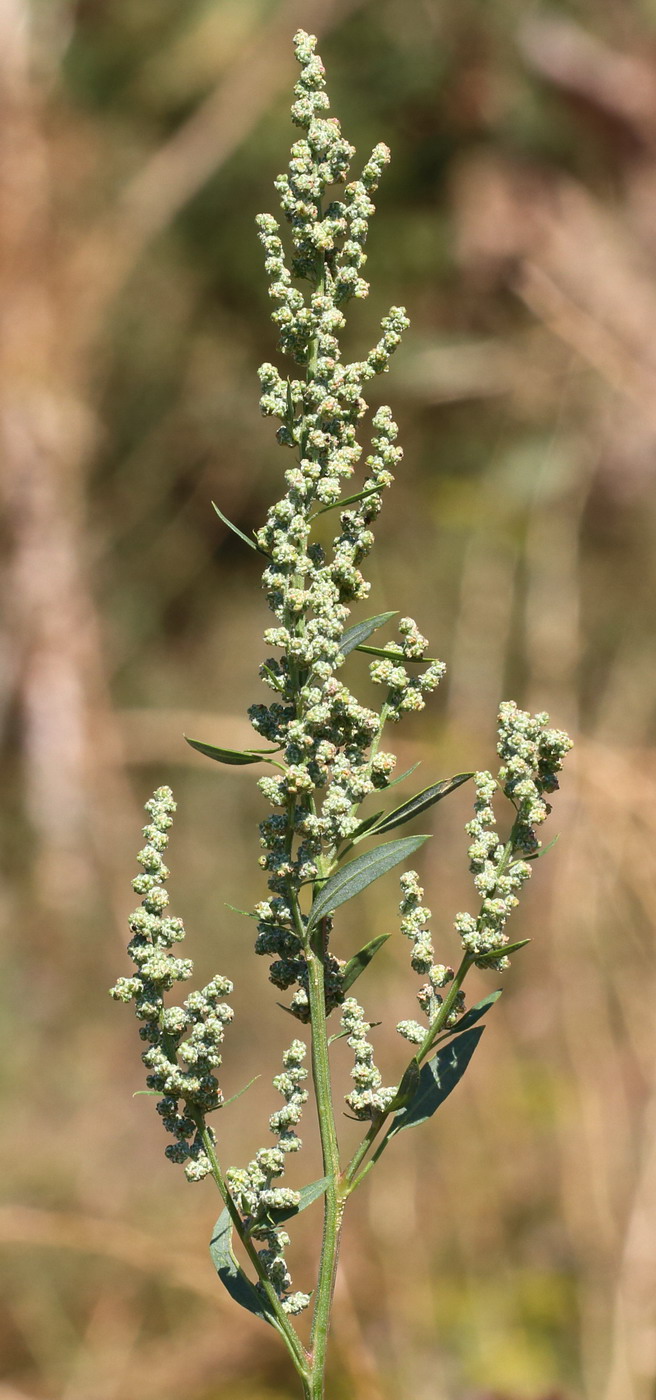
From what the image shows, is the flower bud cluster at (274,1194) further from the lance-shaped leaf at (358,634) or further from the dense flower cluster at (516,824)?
the lance-shaped leaf at (358,634)

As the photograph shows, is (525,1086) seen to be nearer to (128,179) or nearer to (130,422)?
(130,422)

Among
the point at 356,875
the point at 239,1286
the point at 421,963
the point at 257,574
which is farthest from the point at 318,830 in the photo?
the point at 257,574

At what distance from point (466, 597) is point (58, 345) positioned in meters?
3.25

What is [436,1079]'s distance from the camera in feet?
3.07

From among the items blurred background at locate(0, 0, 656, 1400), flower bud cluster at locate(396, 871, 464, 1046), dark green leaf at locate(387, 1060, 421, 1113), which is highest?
blurred background at locate(0, 0, 656, 1400)

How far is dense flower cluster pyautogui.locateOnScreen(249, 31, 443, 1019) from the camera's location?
2.92 feet

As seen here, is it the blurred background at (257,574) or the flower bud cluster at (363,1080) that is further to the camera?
the blurred background at (257,574)

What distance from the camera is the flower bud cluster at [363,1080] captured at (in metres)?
0.91

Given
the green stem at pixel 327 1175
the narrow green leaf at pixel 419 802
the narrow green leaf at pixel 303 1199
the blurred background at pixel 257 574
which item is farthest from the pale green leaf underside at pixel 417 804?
the blurred background at pixel 257 574

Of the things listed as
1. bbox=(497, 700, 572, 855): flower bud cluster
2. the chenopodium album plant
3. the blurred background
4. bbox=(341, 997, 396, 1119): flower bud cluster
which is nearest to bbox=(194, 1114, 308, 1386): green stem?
the chenopodium album plant

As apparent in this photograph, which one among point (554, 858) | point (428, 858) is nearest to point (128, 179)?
point (428, 858)

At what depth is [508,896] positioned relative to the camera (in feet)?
2.96

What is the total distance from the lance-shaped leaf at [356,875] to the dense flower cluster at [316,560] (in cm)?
2

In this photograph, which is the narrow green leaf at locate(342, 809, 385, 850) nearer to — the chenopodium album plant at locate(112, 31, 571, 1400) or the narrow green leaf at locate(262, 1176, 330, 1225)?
the chenopodium album plant at locate(112, 31, 571, 1400)
